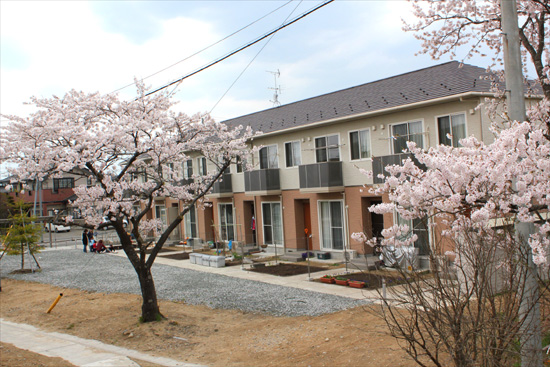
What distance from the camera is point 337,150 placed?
70.7 feet

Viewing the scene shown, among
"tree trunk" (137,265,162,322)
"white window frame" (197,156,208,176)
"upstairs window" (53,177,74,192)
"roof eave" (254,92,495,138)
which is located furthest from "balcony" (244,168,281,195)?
"upstairs window" (53,177,74,192)

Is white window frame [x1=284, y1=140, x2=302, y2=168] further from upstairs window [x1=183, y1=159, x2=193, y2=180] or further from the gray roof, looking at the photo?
upstairs window [x1=183, y1=159, x2=193, y2=180]

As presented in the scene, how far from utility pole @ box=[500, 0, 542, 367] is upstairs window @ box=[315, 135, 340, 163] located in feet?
50.1

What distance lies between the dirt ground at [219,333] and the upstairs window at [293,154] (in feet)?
36.7

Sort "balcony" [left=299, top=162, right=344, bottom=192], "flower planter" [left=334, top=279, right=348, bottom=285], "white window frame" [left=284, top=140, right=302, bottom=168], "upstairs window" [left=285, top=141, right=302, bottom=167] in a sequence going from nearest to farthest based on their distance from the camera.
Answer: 1. "flower planter" [left=334, top=279, right=348, bottom=285]
2. "balcony" [left=299, top=162, right=344, bottom=192]
3. "white window frame" [left=284, top=140, right=302, bottom=168]
4. "upstairs window" [left=285, top=141, right=302, bottom=167]

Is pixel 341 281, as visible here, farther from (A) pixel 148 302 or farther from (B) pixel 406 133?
(A) pixel 148 302

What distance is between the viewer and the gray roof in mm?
17344

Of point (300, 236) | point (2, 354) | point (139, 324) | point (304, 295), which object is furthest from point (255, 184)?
point (2, 354)

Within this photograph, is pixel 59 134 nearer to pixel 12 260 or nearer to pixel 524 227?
pixel 524 227

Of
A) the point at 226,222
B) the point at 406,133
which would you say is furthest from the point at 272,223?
the point at 406,133

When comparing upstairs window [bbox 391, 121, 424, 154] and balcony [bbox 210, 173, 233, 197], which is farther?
balcony [bbox 210, 173, 233, 197]

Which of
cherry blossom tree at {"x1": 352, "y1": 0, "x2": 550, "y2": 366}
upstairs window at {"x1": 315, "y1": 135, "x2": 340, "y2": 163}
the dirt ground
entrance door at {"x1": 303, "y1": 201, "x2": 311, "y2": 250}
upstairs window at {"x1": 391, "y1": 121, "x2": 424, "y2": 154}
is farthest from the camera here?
entrance door at {"x1": 303, "y1": 201, "x2": 311, "y2": 250}

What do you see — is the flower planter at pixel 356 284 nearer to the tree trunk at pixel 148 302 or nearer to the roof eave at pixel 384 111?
the tree trunk at pixel 148 302

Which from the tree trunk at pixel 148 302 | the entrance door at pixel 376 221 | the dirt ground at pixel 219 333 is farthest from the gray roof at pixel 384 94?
the tree trunk at pixel 148 302
